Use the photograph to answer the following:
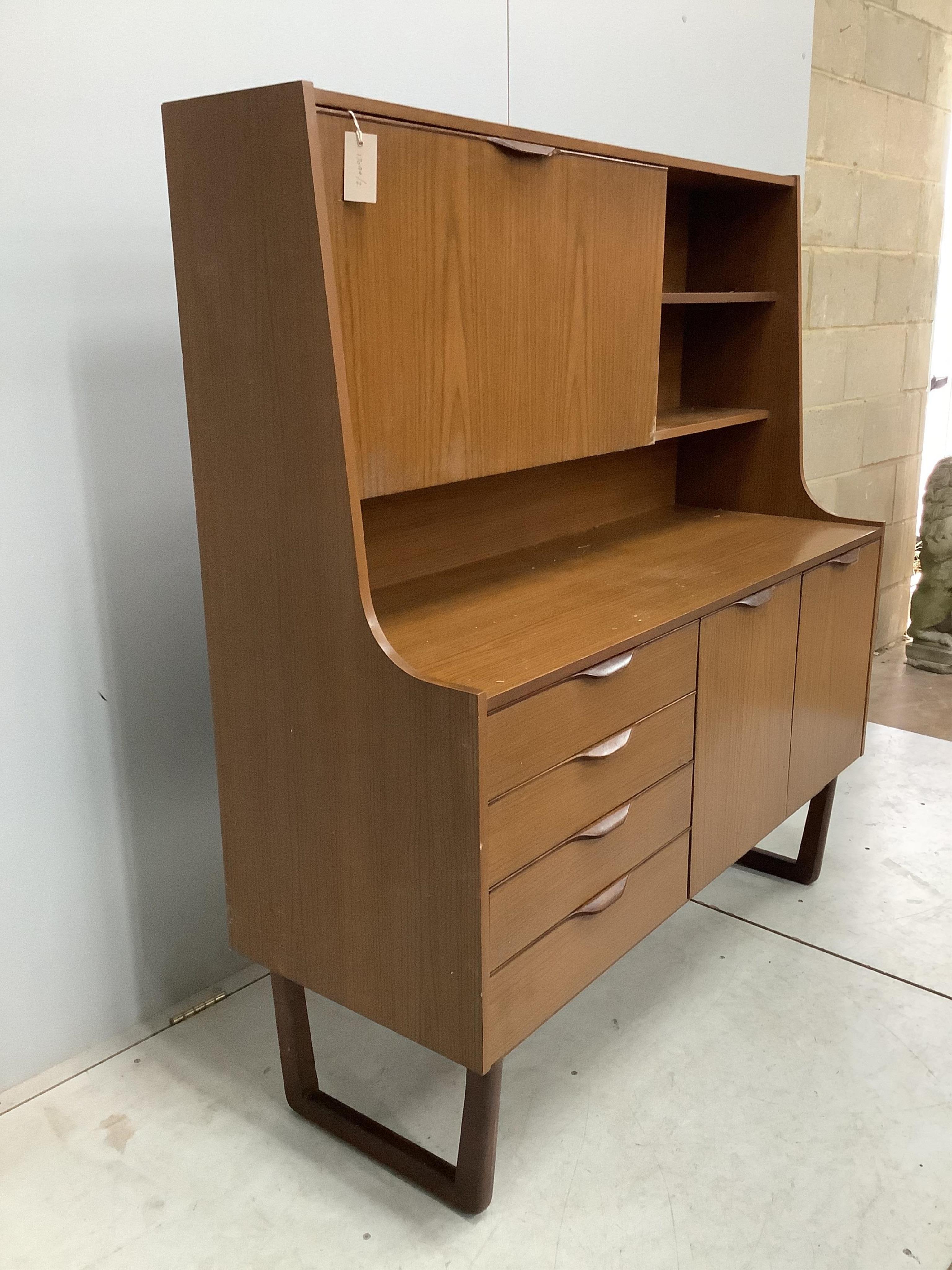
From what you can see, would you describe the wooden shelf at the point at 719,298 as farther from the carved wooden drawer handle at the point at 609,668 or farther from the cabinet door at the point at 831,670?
the carved wooden drawer handle at the point at 609,668

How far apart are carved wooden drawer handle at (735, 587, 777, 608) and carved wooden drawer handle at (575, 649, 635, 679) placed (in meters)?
0.36

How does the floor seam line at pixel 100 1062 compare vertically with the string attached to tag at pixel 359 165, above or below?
below

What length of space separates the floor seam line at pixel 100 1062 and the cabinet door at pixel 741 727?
0.82 m

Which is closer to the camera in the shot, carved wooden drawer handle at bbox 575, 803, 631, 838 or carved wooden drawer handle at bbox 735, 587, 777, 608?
carved wooden drawer handle at bbox 575, 803, 631, 838

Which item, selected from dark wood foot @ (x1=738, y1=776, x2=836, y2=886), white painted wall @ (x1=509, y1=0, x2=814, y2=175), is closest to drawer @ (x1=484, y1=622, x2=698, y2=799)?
dark wood foot @ (x1=738, y1=776, x2=836, y2=886)

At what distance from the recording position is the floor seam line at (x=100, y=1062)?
1798 mm

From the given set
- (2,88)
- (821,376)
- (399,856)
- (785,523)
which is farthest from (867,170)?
(399,856)

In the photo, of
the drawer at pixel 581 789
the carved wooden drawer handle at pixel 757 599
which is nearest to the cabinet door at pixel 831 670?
the carved wooden drawer handle at pixel 757 599

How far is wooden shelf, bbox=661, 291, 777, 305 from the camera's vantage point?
204cm

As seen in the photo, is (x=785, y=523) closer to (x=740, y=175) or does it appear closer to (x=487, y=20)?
(x=740, y=175)

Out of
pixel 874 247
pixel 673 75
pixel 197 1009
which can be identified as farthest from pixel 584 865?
pixel 874 247

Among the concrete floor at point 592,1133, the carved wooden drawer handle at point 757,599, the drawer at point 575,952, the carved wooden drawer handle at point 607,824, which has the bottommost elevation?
the concrete floor at point 592,1133

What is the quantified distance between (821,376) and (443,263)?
2387 mm

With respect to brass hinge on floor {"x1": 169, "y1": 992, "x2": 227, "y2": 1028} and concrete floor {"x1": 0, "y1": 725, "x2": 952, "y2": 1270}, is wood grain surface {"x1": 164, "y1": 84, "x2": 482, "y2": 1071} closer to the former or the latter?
concrete floor {"x1": 0, "y1": 725, "x2": 952, "y2": 1270}
